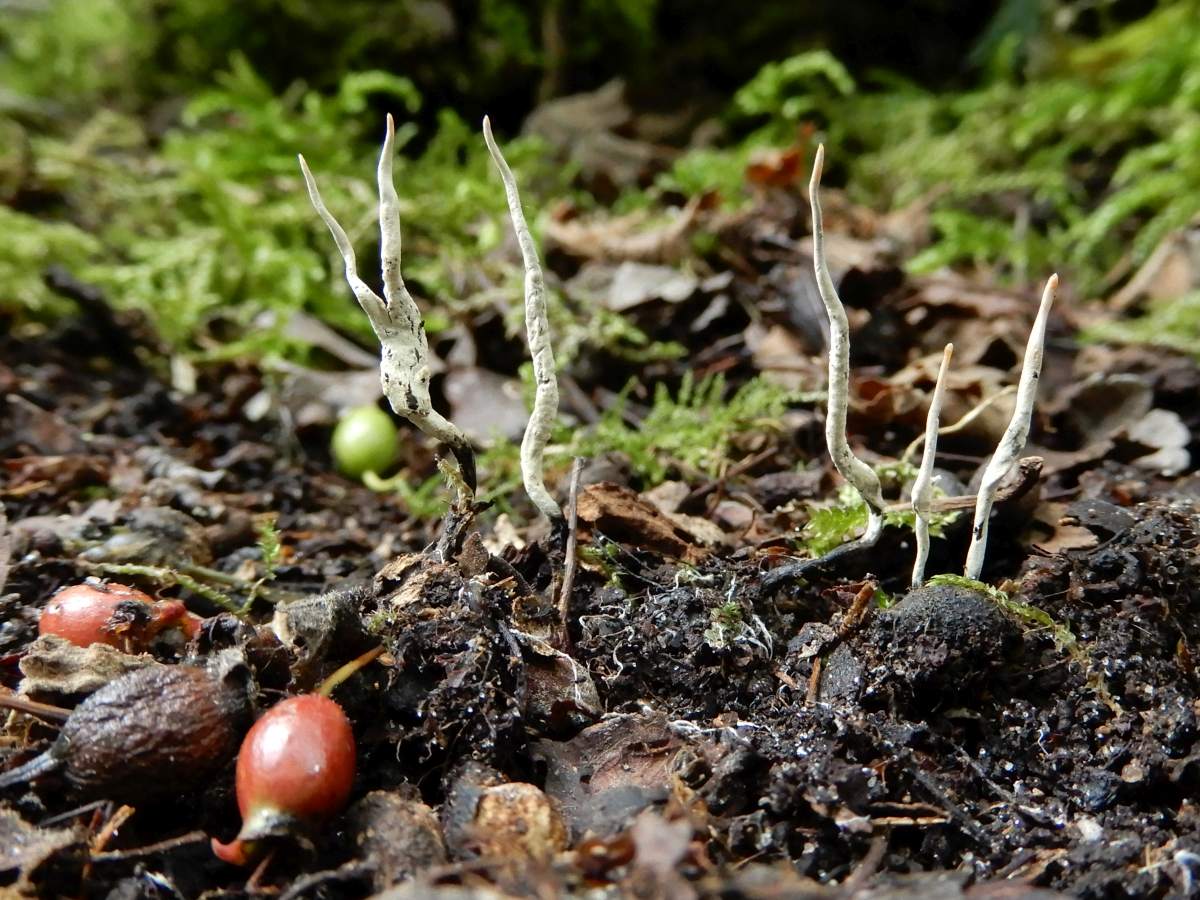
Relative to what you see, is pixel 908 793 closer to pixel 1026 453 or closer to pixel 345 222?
pixel 1026 453

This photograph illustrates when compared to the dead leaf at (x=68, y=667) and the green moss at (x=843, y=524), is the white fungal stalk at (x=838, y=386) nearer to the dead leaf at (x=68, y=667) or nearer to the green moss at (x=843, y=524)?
the green moss at (x=843, y=524)

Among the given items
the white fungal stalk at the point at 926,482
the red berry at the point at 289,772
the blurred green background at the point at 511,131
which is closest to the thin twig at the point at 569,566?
the red berry at the point at 289,772

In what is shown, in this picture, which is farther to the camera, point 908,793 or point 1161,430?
point 1161,430

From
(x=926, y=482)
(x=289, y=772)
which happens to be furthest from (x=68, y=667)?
(x=926, y=482)

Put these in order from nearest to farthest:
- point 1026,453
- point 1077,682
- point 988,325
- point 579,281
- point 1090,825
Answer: point 1090,825 < point 1077,682 < point 1026,453 < point 988,325 < point 579,281

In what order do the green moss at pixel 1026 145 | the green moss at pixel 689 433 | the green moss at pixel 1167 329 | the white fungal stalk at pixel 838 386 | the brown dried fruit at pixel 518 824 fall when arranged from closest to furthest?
the brown dried fruit at pixel 518 824, the white fungal stalk at pixel 838 386, the green moss at pixel 689 433, the green moss at pixel 1167 329, the green moss at pixel 1026 145

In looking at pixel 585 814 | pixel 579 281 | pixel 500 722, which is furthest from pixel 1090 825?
pixel 579 281

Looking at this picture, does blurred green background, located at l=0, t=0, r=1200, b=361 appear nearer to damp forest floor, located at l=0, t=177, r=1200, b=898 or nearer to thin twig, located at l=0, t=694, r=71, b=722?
damp forest floor, located at l=0, t=177, r=1200, b=898
